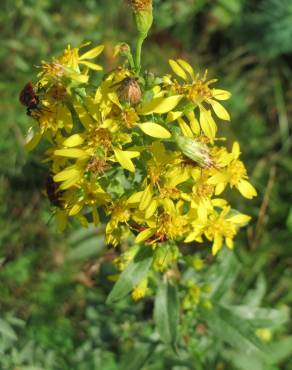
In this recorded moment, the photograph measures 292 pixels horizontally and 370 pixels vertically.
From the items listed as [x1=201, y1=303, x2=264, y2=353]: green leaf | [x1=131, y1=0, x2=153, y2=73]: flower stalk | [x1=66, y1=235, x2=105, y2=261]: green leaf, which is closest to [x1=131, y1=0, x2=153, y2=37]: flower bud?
[x1=131, y1=0, x2=153, y2=73]: flower stalk

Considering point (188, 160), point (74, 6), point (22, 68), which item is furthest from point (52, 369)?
point (74, 6)

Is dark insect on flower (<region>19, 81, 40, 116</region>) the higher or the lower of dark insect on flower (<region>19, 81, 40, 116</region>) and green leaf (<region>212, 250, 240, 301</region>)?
the higher

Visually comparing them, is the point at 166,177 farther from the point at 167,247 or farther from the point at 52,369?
the point at 52,369

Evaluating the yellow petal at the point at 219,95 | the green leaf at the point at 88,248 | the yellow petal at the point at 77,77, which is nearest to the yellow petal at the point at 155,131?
the yellow petal at the point at 77,77

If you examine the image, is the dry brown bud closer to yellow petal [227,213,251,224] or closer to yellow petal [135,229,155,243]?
yellow petal [135,229,155,243]

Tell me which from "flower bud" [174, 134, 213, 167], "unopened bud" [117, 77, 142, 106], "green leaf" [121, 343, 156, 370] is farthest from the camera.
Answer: "green leaf" [121, 343, 156, 370]

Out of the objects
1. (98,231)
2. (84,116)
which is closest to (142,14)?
(84,116)

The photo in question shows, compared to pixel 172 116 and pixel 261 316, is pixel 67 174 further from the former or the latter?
pixel 261 316
